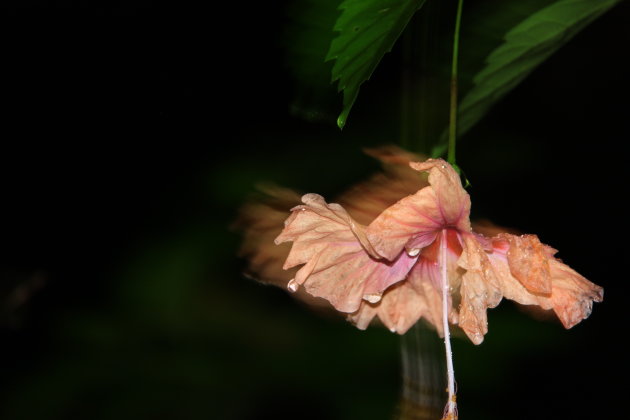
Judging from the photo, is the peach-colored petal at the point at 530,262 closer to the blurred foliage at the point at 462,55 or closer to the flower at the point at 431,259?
the flower at the point at 431,259

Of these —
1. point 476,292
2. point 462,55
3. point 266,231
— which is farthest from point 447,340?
point 462,55

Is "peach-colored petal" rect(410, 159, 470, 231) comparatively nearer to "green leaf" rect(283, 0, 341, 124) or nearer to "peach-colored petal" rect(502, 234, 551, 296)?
"peach-colored petal" rect(502, 234, 551, 296)

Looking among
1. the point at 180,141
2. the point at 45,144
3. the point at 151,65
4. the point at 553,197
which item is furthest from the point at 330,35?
the point at 553,197

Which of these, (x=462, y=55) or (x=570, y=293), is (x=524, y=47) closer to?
(x=462, y=55)

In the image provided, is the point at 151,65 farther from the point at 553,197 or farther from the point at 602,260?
the point at 602,260

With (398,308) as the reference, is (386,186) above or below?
above

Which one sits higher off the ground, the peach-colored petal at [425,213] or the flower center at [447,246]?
the peach-colored petal at [425,213]

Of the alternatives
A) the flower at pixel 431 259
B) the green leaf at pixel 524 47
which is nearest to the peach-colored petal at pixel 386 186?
the flower at pixel 431 259
